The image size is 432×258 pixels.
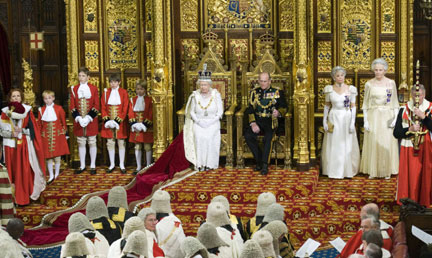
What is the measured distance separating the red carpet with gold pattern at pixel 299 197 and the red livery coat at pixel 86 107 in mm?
1941

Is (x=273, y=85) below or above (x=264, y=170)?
above

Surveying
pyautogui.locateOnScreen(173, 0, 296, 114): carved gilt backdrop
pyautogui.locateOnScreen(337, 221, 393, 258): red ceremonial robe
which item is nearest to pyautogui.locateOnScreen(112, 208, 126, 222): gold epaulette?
pyautogui.locateOnScreen(337, 221, 393, 258): red ceremonial robe

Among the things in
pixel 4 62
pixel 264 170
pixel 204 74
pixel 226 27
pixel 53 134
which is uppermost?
pixel 226 27

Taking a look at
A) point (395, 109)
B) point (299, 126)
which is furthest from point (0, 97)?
point (395, 109)

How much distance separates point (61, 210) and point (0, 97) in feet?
15.2

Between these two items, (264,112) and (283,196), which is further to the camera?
(264,112)

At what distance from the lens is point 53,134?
1405 cm

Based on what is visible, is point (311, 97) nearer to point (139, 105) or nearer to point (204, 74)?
point (204, 74)

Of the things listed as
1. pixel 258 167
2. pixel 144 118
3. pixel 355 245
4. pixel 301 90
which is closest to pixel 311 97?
pixel 301 90

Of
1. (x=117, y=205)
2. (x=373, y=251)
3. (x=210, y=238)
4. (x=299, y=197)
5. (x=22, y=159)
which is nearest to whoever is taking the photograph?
(x=373, y=251)

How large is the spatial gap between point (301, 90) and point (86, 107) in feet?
11.2

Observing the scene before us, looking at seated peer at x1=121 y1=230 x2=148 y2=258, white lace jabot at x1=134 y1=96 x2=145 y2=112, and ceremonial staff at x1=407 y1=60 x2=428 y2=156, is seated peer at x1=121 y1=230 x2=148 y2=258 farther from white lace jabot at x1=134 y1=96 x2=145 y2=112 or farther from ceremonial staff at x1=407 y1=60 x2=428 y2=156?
white lace jabot at x1=134 y1=96 x2=145 y2=112

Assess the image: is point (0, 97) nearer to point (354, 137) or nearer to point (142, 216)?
point (354, 137)

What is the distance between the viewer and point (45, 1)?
55.3 feet
